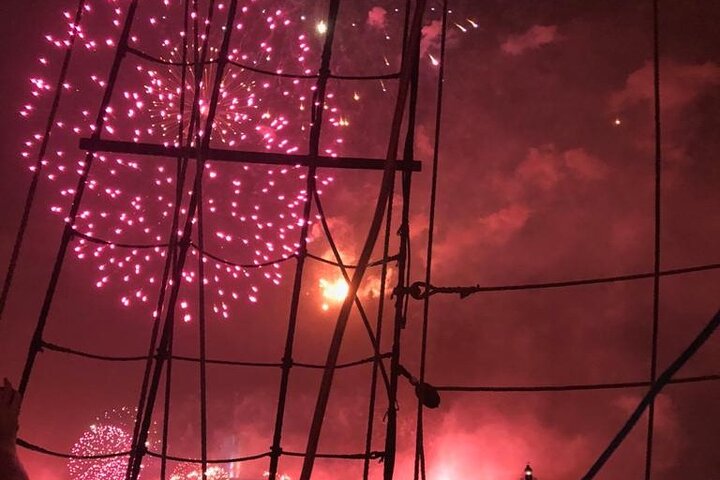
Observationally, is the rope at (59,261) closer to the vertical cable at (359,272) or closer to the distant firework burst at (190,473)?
the vertical cable at (359,272)

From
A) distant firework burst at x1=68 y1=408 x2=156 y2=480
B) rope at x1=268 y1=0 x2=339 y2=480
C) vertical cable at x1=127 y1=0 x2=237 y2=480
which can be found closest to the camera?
vertical cable at x1=127 y1=0 x2=237 y2=480

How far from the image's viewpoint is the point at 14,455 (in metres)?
1.89

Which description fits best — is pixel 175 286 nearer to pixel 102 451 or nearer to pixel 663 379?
pixel 663 379

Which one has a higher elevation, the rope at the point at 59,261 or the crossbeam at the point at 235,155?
the crossbeam at the point at 235,155

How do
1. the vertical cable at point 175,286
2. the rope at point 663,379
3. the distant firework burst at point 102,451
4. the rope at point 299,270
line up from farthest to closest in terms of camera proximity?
the distant firework burst at point 102,451 → the rope at point 299,270 → the vertical cable at point 175,286 → the rope at point 663,379

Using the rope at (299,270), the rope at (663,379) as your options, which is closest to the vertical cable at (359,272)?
the rope at (663,379)

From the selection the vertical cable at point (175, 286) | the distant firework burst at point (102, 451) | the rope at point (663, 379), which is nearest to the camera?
the rope at point (663, 379)

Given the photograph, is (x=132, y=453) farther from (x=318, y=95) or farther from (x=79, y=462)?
(x=79, y=462)

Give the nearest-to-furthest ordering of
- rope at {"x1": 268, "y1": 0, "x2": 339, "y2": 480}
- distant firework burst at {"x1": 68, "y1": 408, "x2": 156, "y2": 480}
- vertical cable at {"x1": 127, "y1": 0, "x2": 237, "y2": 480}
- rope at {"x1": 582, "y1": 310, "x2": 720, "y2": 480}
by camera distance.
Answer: rope at {"x1": 582, "y1": 310, "x2": 720, "y2": 480} → vertical cable at {"x1": 127, "y1": 0, "x2": 237, "y2": 480} → rope at {"x1": 268, "y1": 0, "x2": 339, "y2": 480} → distant firework burst at {"x1": 68, "y1": 408, "x2": 156, "y2": 480}

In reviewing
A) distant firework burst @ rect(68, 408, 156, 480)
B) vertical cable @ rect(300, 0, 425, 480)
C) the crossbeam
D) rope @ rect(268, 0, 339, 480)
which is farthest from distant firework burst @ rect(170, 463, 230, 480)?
→ vertical cable @ rect(300, 0, 425, 480)

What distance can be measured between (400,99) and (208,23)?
2930 mm

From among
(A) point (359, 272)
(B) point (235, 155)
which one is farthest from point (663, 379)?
(B) point (235, 155)

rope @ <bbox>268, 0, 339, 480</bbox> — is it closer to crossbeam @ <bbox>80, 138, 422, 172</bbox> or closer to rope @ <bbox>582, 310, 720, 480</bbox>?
crossbeam @ <bbox>80, 138, 422, 172</bbox>

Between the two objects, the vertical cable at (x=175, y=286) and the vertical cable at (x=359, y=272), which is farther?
the vertical cable at (x=175, y=286)
